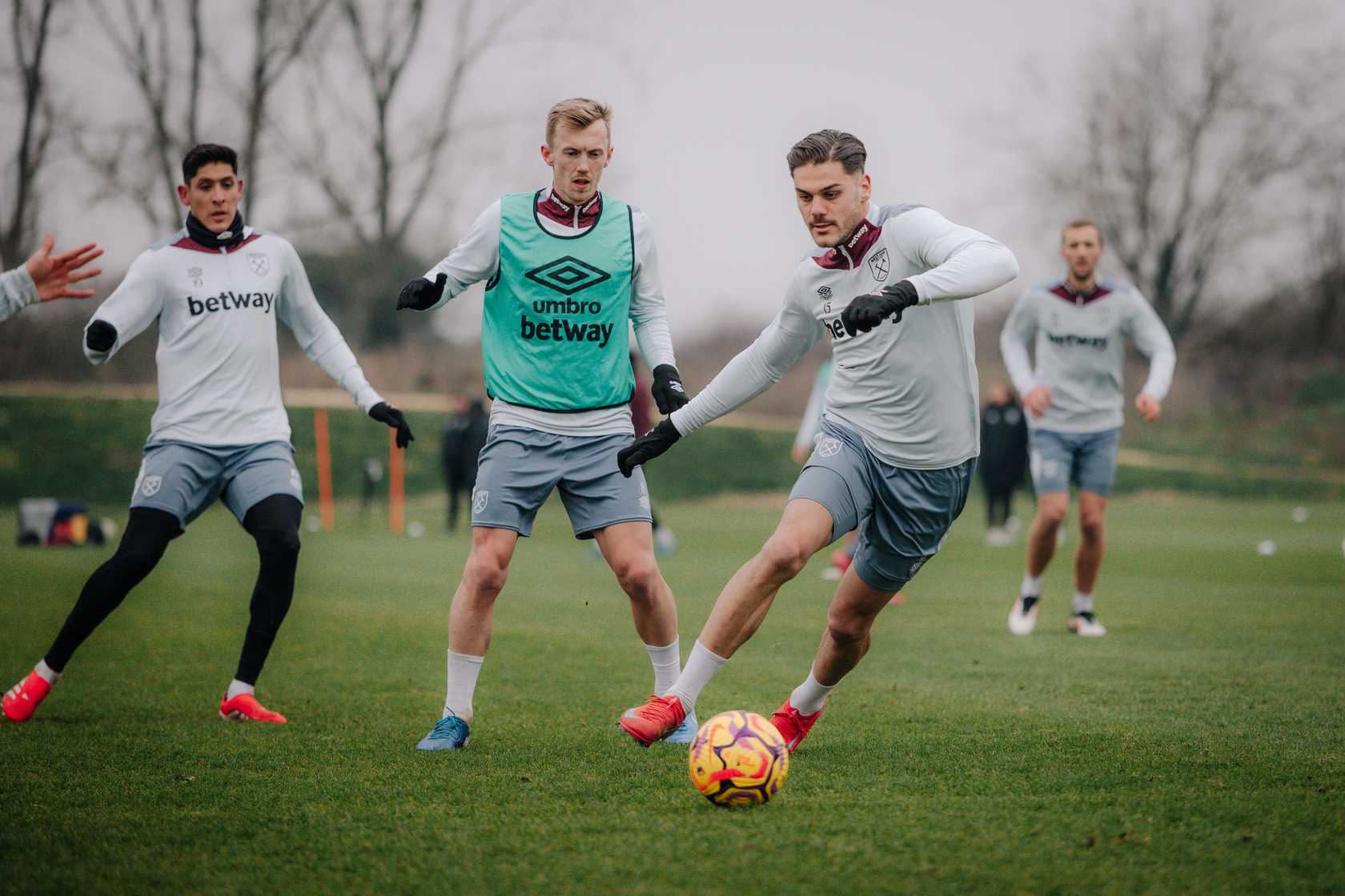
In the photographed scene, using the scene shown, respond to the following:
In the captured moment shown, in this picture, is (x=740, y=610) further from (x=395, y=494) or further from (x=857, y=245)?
(x=395, y=494)

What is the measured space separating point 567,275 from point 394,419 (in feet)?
3.48

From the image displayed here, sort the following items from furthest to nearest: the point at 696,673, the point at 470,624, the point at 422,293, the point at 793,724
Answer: the point at 470,624 < the point at 422,293 < the point at 793,724 < the point at 696,673

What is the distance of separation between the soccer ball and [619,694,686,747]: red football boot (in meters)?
0.28

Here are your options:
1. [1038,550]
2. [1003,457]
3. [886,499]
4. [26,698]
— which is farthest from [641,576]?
[1003,457]

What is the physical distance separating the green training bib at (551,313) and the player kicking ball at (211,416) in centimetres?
74

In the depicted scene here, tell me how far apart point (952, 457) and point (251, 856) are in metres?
2.73

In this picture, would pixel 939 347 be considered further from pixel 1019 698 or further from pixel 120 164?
pixel 120 164

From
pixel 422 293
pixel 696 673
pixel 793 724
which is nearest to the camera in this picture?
pixel 696 673

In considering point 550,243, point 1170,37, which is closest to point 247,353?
point 550,243

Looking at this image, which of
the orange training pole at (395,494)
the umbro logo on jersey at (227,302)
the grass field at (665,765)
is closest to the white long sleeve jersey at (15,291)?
the umbro logo on jersey at (227,302)

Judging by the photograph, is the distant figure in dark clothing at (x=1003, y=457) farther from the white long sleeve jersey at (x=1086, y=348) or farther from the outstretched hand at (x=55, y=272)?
the outstretched hand at (x=55, y=272)

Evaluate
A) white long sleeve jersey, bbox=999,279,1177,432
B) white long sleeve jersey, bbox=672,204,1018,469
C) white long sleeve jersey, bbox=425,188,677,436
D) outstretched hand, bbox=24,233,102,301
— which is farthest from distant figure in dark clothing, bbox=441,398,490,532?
white long sleeve jersey, bbox=672,204,1018,469

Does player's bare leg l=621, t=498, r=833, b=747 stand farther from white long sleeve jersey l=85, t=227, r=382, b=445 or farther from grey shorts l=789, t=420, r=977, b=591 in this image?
white long sleeve jersey l=85, t=227, r=382, b=445

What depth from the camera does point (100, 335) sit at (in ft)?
18.5
